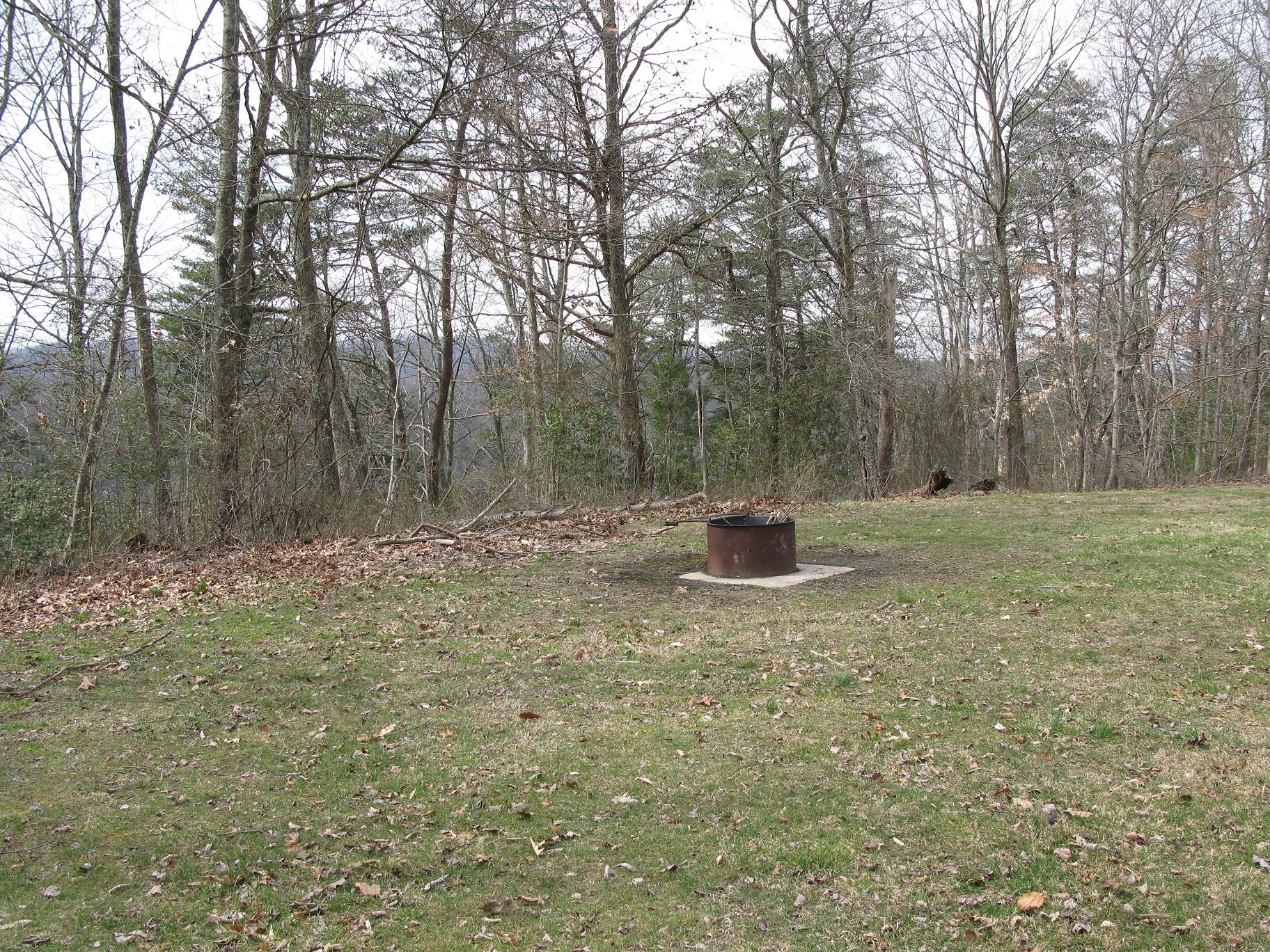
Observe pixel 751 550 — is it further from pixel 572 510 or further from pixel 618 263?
pixel 618 263

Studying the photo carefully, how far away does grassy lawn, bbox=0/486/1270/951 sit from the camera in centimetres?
314

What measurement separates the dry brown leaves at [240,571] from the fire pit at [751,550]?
7.36 ft

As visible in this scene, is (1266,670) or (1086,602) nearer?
(1266,670)

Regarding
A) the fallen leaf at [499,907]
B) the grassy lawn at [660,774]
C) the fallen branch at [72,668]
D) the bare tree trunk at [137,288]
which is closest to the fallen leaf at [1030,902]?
the grassy lawn at [660,774]

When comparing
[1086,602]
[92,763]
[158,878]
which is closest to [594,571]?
[1086,602]

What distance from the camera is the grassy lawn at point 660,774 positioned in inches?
123

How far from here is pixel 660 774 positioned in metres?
4.36

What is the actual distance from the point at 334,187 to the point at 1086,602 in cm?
903

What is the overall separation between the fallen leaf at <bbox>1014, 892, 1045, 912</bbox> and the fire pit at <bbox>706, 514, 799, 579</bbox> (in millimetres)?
5508

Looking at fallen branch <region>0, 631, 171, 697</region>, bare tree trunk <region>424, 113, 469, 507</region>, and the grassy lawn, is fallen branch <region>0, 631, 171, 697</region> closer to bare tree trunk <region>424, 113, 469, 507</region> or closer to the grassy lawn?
the grassy lawn

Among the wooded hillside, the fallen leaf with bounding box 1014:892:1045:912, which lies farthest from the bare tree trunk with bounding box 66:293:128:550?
the fallen leaf with bounding box 1014:892:1045:912

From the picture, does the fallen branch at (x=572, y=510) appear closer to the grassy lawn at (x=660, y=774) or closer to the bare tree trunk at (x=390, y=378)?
the bare tree trunk at (x=390, y=378)

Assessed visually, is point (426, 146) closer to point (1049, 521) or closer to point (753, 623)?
point (753, 623)

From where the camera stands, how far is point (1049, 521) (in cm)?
1134
